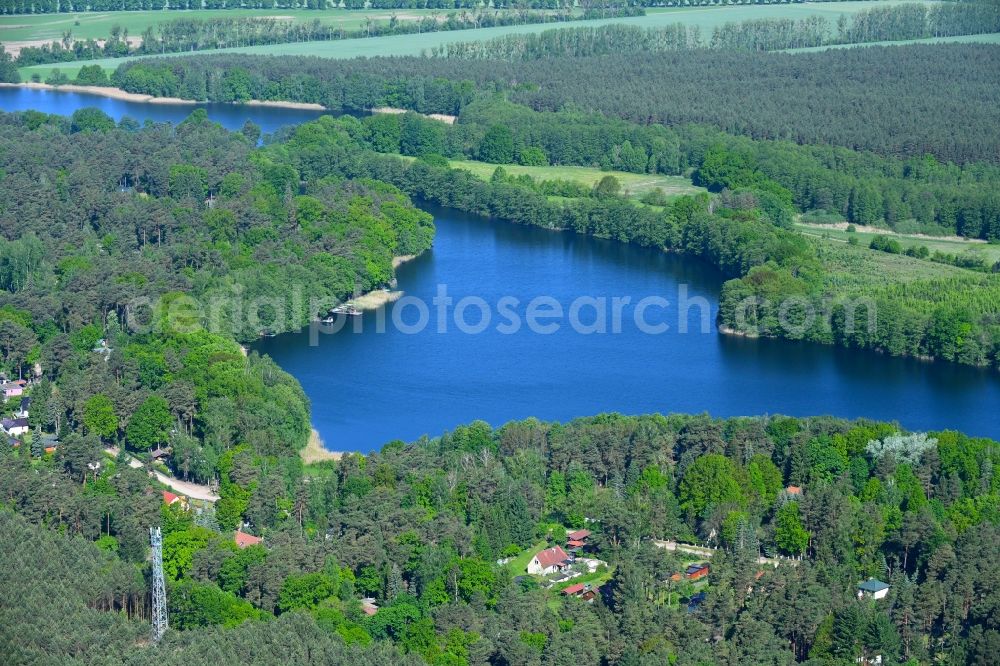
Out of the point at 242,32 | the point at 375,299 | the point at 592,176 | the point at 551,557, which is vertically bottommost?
the point at 551,557

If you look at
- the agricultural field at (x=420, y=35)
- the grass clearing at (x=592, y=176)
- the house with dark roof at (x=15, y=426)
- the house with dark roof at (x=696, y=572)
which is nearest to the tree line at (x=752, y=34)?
the agricultural field at (x=420, y=35)

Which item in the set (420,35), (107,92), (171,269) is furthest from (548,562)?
(420,35)

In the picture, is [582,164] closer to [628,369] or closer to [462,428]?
[628,369]

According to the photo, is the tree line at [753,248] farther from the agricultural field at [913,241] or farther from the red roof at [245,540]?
the red roof at [245,540]

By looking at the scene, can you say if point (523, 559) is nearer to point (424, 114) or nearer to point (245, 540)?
point (245, 540)

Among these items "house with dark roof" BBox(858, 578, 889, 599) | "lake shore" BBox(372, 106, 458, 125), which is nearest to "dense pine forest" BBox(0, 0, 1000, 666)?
"house with dark roof" BBox(858, 578, 889, 599)

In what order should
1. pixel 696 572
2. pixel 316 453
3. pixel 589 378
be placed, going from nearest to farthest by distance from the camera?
pixel 696 572 → pixel 316 453 → pixel 589 378
